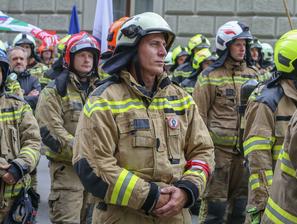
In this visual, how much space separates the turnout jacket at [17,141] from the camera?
5703 mm

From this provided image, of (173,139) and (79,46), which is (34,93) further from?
(173,139)

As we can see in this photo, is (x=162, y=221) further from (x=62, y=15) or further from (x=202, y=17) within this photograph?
(x=62, y=15)

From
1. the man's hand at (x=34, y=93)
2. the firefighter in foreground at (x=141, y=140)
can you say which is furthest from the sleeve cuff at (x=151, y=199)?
the man's hand at (x=34, y=93)

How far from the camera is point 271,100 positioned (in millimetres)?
5355

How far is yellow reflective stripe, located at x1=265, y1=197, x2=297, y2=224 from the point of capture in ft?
13.2

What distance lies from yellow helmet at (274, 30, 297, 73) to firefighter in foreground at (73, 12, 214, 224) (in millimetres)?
918

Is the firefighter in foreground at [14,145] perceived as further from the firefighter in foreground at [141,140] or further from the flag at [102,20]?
the flag at [102,20]

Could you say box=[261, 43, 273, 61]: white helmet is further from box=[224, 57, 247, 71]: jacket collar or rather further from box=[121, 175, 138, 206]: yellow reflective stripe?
box=[121, 175, 138, 206]: yellow reflective stripe

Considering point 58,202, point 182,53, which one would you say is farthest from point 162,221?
point 182,53

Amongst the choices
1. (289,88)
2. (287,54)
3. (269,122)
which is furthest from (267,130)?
(287,54)

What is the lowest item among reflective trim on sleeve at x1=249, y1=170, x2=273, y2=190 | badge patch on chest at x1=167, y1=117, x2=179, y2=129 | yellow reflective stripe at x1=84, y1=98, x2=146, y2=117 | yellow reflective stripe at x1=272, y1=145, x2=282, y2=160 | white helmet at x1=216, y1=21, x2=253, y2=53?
reflective trim on sleeve at x1=249, y1=170, x2=273, y2=190

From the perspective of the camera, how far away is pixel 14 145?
5.79m

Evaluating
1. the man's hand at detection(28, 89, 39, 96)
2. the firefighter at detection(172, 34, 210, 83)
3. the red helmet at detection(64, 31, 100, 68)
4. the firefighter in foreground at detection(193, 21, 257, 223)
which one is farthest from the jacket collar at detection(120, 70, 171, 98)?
the firefighter at detection(172, 34, 210, 83)

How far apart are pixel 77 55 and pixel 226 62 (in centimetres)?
177
